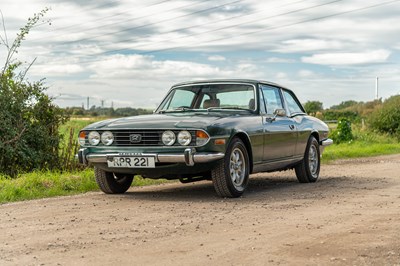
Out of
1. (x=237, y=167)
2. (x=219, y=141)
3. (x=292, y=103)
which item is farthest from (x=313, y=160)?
(x=219, y=141)

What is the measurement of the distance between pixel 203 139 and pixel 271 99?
252cm

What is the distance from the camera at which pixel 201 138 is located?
9.12m

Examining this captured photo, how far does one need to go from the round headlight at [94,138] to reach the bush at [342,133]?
21464 millimetres

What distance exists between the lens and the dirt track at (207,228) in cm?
574

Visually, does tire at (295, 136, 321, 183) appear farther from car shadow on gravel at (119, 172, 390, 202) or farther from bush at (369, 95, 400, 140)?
bush at (369, 95, 400, 140)

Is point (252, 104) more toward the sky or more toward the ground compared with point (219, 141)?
more toward the sky

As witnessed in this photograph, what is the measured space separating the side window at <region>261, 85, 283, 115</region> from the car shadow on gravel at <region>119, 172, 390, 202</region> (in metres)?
1.26

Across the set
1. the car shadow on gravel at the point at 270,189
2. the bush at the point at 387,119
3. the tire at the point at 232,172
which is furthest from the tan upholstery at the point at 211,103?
the bush at the point at 387,119

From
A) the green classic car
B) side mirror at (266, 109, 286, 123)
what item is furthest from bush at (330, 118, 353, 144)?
side mirror at (266, 109, 286, 123)

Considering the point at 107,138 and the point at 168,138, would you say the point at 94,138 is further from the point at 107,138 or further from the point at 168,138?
the point at 168,138

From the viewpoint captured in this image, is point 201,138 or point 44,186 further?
point 44,186

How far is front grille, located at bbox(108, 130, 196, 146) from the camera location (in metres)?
9.30

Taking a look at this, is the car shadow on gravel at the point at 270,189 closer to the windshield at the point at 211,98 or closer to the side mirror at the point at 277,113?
the side mirror at the point at 277,113

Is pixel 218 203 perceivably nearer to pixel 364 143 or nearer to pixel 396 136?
pixel 364 143
